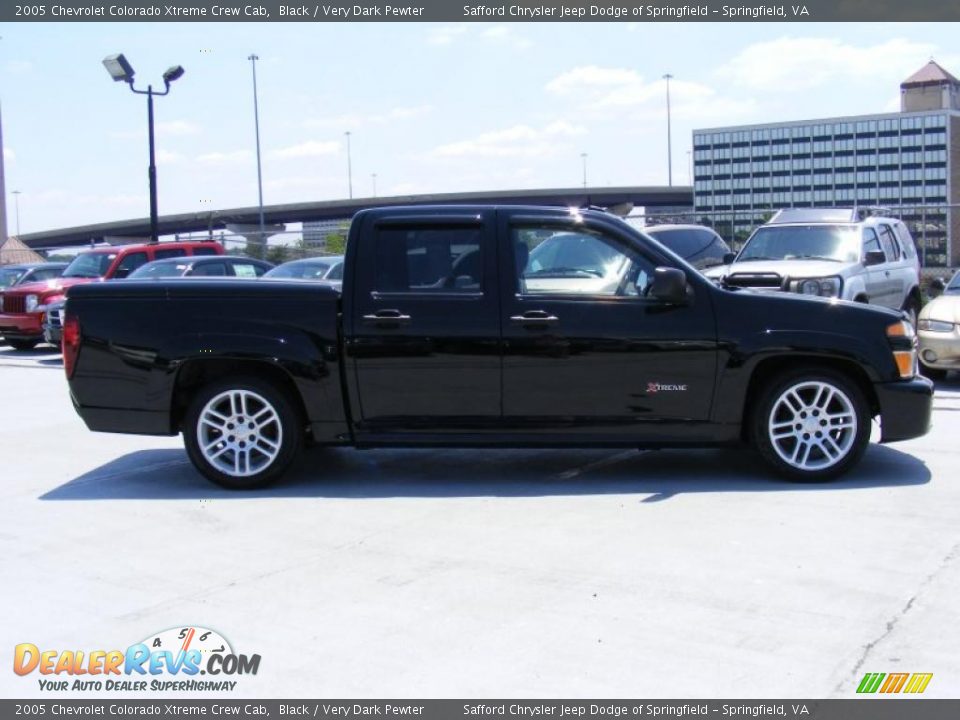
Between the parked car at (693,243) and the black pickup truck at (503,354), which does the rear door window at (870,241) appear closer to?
the parked car at (693,243)

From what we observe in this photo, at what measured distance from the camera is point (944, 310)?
11.5 metres

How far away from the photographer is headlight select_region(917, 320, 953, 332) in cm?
1130

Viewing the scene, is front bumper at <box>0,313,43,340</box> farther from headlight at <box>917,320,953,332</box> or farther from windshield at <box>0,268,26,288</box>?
headlight at <box>917,320,953,332</box>

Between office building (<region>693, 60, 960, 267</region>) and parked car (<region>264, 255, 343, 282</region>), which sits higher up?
office building (<region>693, 60, 960, 267</region>)

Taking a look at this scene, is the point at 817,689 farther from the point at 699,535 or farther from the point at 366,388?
the point at 366,388

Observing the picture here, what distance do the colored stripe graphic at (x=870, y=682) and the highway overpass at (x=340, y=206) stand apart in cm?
7448

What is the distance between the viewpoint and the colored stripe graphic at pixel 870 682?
13.0ft

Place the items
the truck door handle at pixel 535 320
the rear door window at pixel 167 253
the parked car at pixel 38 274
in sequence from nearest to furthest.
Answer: the truck door handle at pixel 535 320
the rear door window at pixel 167 253
the parked car at pixel 38 274

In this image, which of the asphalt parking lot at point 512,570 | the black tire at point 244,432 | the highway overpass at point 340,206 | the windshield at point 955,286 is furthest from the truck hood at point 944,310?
the highway overpass at point 340,206

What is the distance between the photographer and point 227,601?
5008 mm

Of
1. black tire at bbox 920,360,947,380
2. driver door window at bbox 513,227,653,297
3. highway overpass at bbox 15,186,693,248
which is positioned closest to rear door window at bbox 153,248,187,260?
black tire at bbox 920,360,947,380

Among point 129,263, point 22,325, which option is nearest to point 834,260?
point 129,263

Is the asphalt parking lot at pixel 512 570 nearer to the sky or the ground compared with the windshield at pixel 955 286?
nearer to the ground
